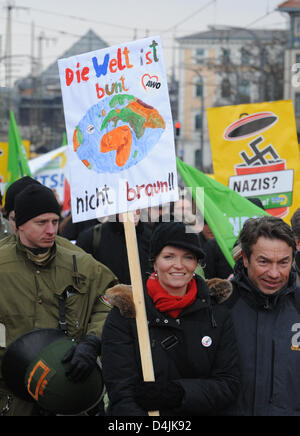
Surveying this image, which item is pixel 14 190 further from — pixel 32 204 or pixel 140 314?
pixel 140 314

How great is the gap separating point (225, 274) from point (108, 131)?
2.82 metres

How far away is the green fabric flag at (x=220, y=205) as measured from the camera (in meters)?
6.25

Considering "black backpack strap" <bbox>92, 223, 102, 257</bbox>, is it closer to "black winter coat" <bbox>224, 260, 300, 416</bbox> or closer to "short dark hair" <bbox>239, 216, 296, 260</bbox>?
"short dark hair" <bbox>239, 216, 296, 260</bbox>

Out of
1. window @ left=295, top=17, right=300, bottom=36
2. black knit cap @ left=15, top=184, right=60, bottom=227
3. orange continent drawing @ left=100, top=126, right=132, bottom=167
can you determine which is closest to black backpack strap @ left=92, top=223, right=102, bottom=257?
black knit cap @ left=15, top=184, right=60, bottom=227

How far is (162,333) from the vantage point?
11.1 feet

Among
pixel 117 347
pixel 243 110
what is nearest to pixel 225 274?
pixel 243 110

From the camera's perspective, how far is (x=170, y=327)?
3361 millimetres

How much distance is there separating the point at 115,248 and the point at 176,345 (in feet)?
9.39

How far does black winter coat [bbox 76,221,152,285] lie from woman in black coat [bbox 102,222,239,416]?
8.50ft

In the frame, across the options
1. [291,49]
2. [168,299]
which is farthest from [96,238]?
[291,49]

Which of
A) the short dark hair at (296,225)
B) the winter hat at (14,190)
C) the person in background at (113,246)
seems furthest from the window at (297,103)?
the short dark hair at (296,225)

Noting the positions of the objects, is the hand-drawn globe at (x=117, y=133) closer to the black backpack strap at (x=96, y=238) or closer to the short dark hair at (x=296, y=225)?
the short dark hair at (x=296, y=225)

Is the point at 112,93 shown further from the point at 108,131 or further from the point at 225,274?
the point at 225,274

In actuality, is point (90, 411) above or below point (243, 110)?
below
